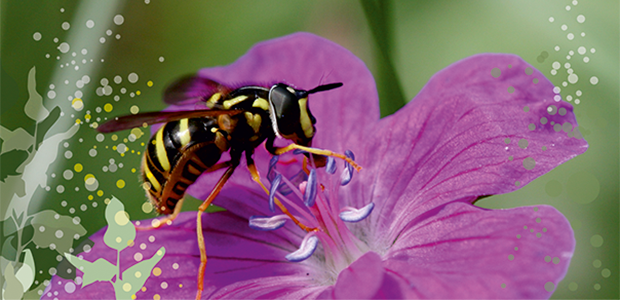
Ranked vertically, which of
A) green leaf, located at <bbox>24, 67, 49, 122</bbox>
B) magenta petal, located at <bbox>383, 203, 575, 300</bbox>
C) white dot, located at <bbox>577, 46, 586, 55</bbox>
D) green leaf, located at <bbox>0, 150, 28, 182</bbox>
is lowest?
magenta petal, located at <bbox>383, 203, 575, 300</bbox>

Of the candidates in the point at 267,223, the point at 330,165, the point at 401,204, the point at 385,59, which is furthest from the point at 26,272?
the point at 385,59

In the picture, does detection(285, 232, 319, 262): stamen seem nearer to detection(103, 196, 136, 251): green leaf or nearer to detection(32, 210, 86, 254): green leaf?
detection(103, 196, 136, 251): green leaf

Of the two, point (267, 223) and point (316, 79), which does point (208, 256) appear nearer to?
point (267, 223)

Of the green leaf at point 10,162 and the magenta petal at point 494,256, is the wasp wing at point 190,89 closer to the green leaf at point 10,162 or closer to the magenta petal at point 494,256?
the green leaf at point 10,162

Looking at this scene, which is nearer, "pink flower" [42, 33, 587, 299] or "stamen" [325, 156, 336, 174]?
"pink flower" [42, 33, 587, 299]

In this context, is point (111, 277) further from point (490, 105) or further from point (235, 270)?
point (490, 105)

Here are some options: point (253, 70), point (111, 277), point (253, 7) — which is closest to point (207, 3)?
point (253, 7)

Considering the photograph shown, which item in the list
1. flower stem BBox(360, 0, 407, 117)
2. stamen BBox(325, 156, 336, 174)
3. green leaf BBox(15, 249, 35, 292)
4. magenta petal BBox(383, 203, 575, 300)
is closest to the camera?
magenta petal BBox(383, 203, 575, 300)

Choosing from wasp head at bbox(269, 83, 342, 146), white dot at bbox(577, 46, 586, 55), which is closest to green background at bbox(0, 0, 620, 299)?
white dot at bbox(577, 46, 586, 55)
